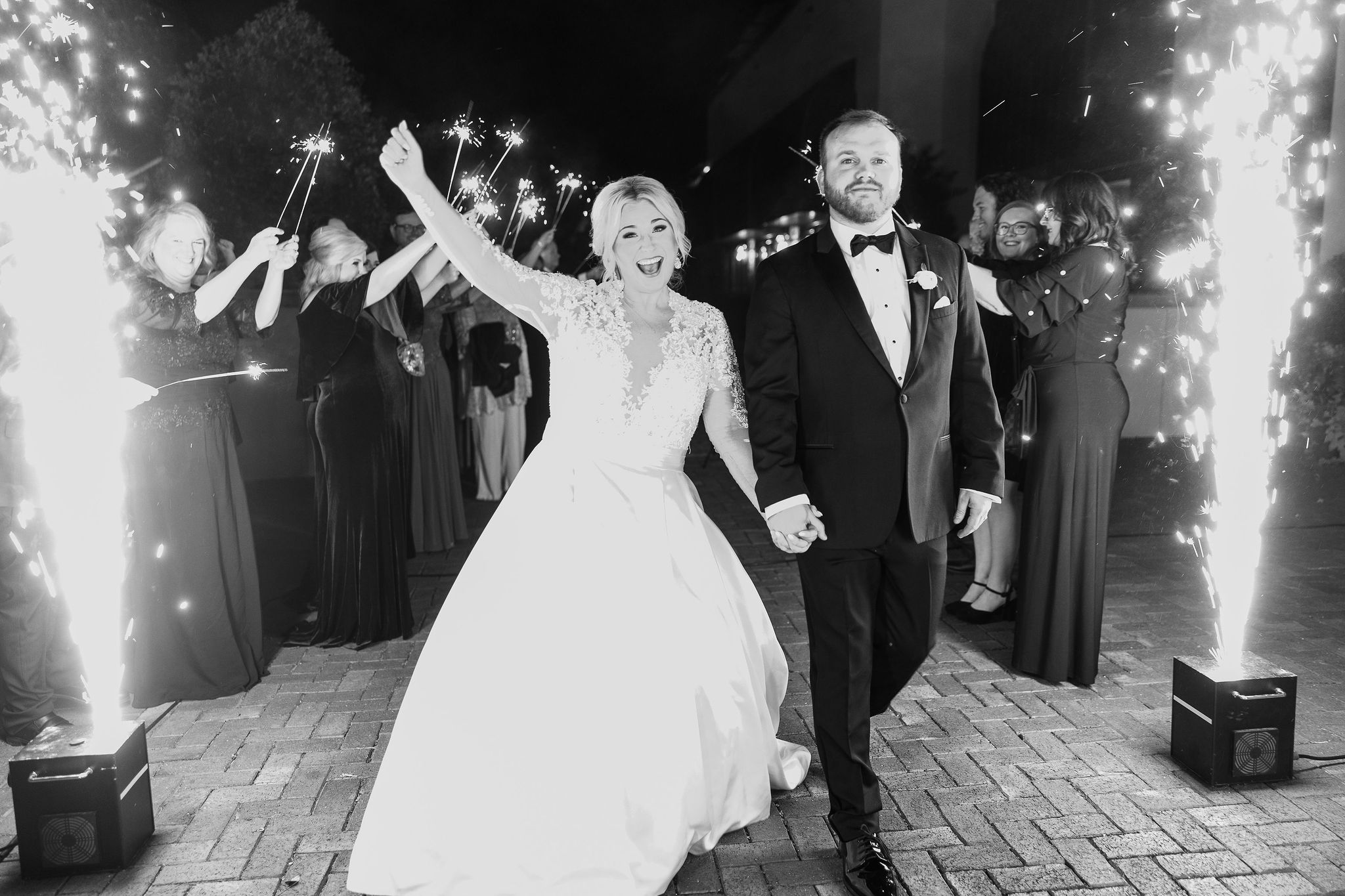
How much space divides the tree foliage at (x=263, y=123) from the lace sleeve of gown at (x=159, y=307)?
294 inches

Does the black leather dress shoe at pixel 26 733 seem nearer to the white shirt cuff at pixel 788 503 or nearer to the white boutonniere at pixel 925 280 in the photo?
the white shirt cuff at pixel 788 503

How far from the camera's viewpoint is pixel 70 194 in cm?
331

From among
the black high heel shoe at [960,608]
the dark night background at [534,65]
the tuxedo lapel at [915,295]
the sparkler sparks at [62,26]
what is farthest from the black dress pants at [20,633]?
the dark night background at [534,65]

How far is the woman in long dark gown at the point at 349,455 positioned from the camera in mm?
5129

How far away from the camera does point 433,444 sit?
23.9ft

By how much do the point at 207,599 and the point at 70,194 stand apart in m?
1.87

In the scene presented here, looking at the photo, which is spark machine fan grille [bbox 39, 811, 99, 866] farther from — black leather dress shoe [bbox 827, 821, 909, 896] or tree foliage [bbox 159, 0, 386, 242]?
tree foliage [bbox 159, 0, 386, 242]

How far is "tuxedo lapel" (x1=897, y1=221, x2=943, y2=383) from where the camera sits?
2891mm

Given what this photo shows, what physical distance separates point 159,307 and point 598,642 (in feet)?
8.33

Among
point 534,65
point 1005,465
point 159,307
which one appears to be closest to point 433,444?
point 159,307

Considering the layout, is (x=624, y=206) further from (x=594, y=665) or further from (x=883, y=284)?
(x=594, y=665)

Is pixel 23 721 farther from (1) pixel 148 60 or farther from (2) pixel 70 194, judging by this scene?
(1) pixel 148 60

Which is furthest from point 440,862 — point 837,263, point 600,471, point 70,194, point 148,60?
point 148,60

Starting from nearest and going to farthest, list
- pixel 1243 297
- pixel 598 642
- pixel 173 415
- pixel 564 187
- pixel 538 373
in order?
1. pixel 598 642
2. pixel 1243 297
3. pixel 173 415
4. pixel 538 373
5. pixel 564 187
